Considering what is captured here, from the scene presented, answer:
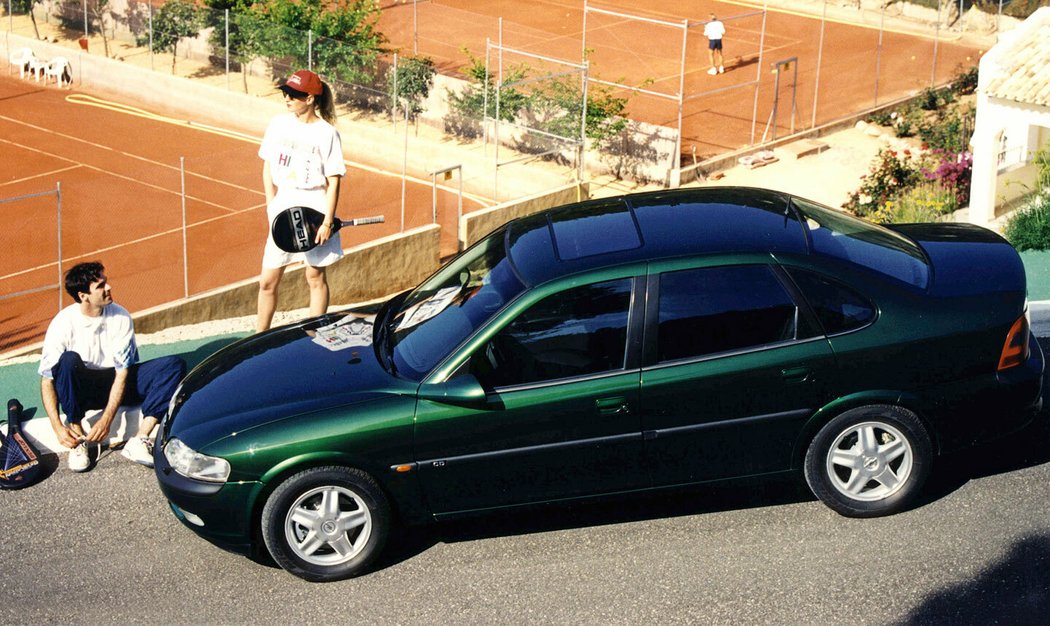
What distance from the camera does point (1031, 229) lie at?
1234 cm

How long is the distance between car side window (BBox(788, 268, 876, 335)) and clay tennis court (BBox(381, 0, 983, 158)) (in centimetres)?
1671

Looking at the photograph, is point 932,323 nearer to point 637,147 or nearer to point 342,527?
point 342,527

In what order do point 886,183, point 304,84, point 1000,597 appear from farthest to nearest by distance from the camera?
point 886,183 < point 304,84 < point 1000,597

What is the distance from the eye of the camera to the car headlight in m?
6.75

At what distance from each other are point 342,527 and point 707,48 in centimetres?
2676

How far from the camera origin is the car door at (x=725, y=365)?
22.4ft

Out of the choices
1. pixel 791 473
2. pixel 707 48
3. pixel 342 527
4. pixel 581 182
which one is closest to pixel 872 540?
pixel 791 473

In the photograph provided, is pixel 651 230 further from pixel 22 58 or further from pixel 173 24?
pixel 22 58

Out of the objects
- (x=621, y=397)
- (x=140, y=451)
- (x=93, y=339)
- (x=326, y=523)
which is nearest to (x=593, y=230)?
(x=621, y=397)

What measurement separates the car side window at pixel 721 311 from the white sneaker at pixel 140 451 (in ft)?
10.8

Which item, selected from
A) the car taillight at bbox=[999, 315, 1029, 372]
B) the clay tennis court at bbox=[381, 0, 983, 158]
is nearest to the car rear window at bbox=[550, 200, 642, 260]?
the car taillight at bbox=[999, 315, 1029, 372]

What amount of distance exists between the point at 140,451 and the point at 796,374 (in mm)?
3939

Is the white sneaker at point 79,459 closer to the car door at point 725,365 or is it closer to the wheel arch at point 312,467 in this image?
the wheel arch at point 312,467

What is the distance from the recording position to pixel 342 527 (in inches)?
268
